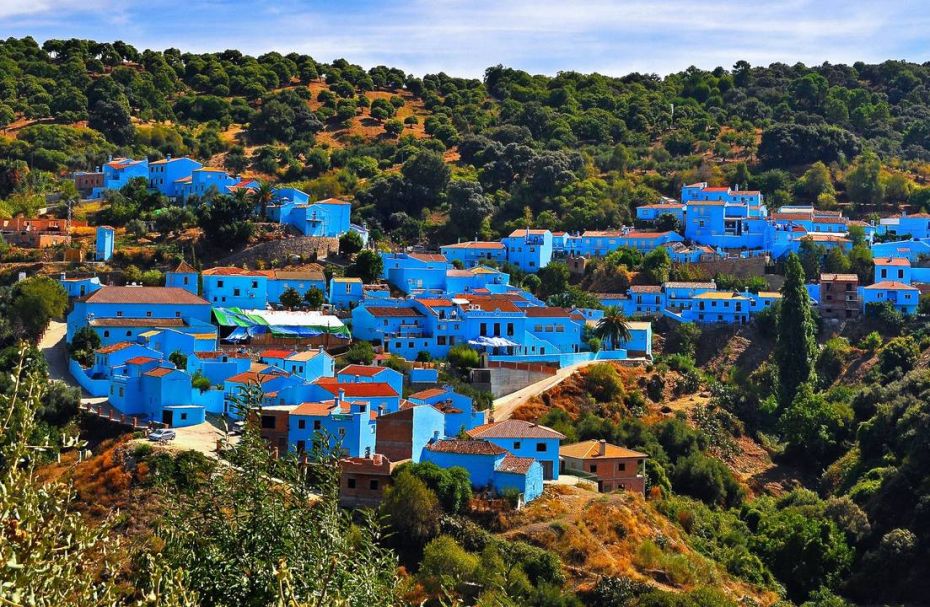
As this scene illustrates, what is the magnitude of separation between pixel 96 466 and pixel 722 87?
6852 cm

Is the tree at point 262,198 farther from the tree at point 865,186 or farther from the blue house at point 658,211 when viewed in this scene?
the tree at point 865,186

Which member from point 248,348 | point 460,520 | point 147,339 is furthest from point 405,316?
point 460,520

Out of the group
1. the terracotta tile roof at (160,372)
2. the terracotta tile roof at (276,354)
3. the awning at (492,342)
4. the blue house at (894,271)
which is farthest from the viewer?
the blue house at (894,271)

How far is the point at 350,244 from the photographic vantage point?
174 feet

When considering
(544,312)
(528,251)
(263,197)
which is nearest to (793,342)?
(544,312)

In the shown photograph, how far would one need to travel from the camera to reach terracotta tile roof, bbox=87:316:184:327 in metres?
42.4

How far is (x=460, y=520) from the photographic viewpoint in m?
33.9

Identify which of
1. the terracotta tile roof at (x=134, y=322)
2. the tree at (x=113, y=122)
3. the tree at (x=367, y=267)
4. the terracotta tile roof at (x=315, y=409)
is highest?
the tree at (x=113, y=122)

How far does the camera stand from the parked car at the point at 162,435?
36.0 metres

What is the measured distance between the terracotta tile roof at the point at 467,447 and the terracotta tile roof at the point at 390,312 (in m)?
10.1

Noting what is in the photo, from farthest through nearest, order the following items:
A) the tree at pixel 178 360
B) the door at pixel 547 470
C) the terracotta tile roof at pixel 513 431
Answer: the tree at pixel 178 360 < the door at pixel 547 470 < the terracotta tile roof at pixel 513 431

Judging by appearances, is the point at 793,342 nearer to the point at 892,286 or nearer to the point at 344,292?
the point at 892,286

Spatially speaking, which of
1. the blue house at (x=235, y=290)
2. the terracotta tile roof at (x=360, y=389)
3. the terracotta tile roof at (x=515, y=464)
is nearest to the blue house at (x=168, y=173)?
the blue house at (x=235, y=290)

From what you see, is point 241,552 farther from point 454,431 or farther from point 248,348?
point 248,348
